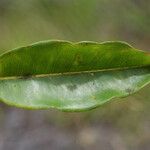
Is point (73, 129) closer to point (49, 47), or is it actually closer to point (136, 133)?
point (136, 133)

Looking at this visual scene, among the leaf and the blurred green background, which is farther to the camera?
the blurred green background

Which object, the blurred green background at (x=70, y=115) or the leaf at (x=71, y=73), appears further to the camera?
the blurred green background at (x=70, y=115)

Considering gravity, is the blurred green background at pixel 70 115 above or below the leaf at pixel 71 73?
below

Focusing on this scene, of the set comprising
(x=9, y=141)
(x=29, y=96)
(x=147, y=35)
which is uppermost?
(x=29, y=96)

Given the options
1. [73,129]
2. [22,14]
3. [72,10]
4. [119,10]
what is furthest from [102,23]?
[73,129]

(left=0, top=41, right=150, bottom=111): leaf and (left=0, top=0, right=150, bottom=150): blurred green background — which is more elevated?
(left=0, top=41, right=150, bottom=111): leaf
